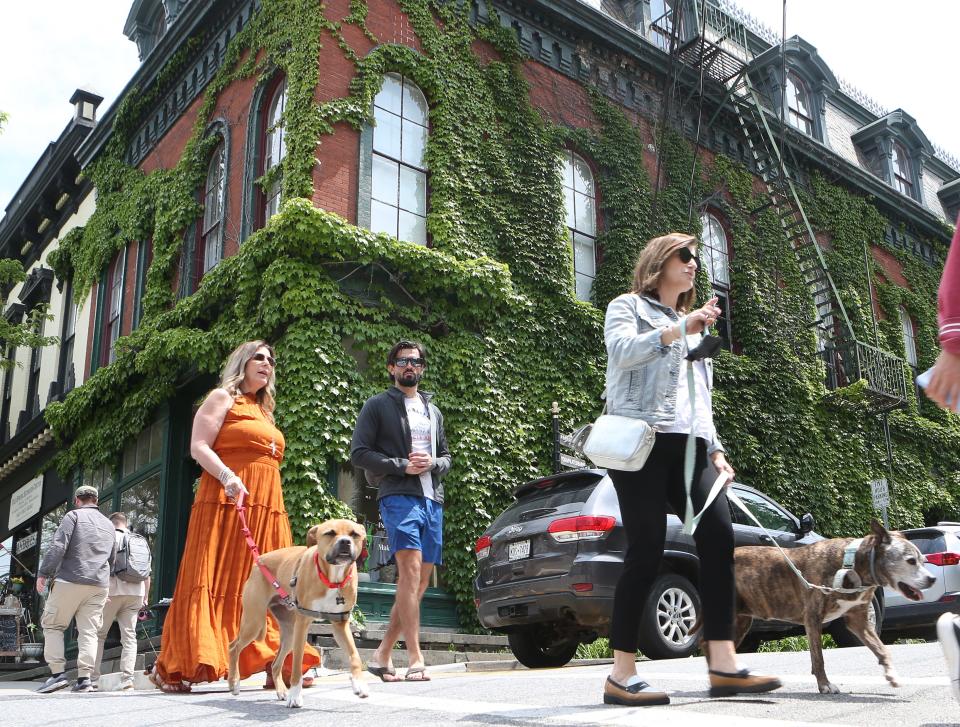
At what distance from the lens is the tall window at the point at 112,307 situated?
19.7 m

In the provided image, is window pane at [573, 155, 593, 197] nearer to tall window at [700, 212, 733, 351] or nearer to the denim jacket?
tall window at [700, 212, 733, 351]

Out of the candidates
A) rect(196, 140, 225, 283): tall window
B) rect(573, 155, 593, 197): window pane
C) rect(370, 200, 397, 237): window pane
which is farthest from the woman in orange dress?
rect(573, 155, 593, 197): window pane

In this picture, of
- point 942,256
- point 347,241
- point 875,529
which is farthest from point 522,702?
point 942,256

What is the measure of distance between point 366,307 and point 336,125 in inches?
113

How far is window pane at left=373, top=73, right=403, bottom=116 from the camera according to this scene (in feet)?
49.1

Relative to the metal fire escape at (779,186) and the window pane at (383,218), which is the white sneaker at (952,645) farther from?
the metal fire escape at (779,186)

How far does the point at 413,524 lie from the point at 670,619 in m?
3.05

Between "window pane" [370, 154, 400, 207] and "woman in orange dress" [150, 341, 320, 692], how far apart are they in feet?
28.6

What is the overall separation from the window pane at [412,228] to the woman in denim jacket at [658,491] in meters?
10.4

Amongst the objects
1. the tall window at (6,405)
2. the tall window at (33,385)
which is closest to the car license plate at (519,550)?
the tall window at (33,385)

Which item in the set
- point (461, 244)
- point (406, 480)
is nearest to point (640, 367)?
point (406, 480)

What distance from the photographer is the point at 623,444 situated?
4.04m

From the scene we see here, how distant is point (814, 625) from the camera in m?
4.97

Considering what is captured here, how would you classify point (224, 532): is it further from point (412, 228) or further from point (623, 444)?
point (412, 228)
